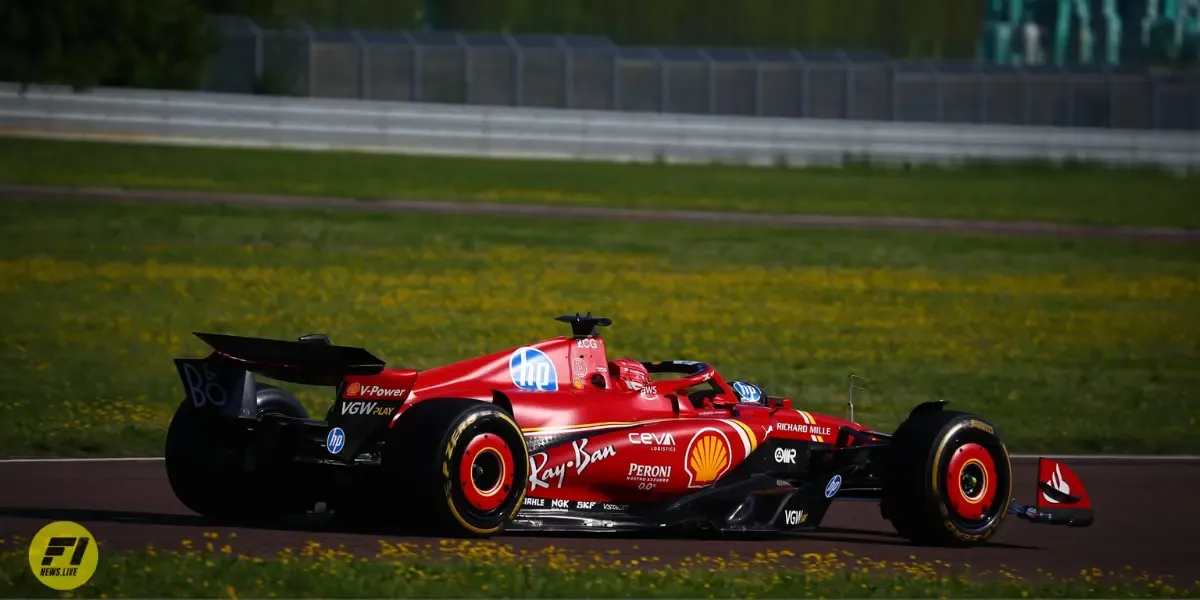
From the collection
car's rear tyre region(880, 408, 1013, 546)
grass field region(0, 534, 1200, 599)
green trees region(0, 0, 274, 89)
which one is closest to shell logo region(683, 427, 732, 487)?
grass field region(0, 534, 1200, 599)

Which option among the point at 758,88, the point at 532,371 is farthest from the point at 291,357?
the point at 758,88

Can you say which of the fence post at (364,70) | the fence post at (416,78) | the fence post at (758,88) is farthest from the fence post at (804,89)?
the fence post at (364,70)

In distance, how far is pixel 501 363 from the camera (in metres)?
11.1

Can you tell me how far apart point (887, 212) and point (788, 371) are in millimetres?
15221

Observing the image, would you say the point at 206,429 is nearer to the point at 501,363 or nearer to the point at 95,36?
the point at 501,363

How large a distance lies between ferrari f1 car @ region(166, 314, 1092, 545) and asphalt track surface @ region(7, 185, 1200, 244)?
19720 mm

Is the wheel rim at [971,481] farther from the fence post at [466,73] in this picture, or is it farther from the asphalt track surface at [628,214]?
the fence post at [466,73]

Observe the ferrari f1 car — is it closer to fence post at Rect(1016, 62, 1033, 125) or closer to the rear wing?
the rear wing

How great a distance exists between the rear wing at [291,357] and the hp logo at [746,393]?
2.59 metres

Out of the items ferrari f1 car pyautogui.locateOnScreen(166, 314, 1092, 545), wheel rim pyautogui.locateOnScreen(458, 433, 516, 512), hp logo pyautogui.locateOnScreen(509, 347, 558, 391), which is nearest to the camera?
wheel rim pyautogui.locateOnScreen(458, 433, 516, 512)

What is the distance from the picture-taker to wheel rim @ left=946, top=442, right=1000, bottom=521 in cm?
1128

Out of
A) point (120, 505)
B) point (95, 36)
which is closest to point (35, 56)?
point (95, 36)

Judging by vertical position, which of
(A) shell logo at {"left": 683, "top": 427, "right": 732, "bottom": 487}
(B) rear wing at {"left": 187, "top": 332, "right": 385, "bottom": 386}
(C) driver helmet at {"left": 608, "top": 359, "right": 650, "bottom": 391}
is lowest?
(A) shell logo at {"left": 683, "top": 427, "right": 732, "bottom": 487}

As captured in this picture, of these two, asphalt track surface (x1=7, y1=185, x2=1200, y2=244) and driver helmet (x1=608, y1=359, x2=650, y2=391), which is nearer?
driver helmet (x1=608, y1=359, x2=650, y2=391)
